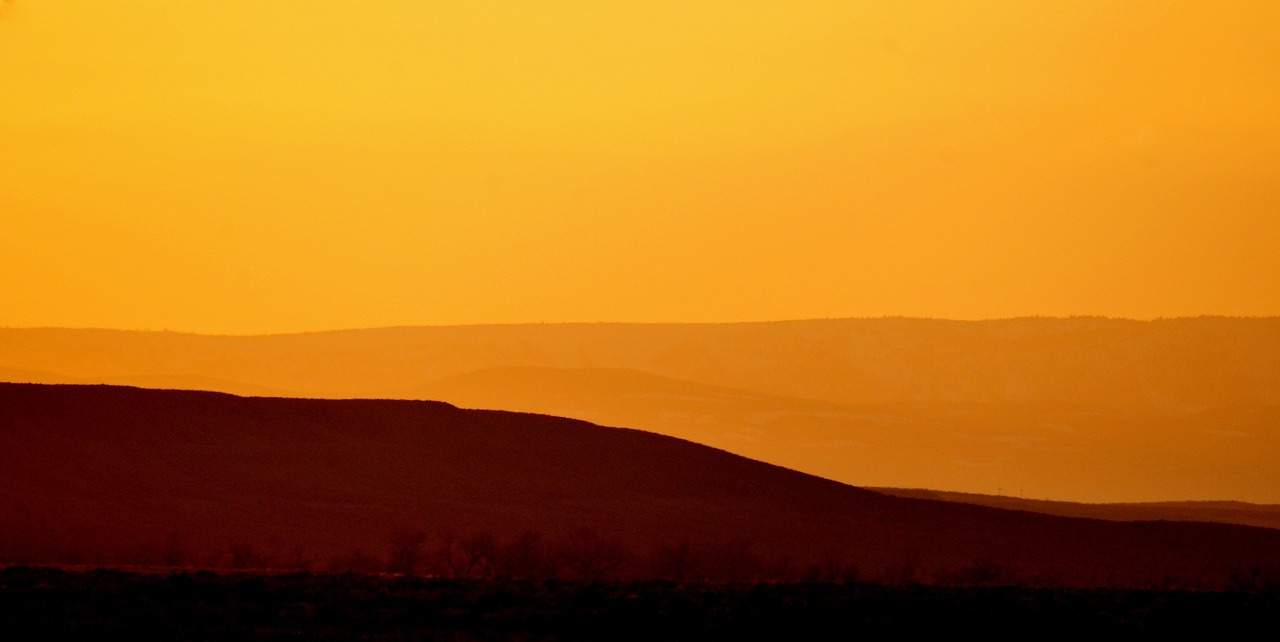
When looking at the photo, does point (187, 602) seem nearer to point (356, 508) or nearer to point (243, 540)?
point (243, 540)

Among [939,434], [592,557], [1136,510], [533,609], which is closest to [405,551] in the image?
[592,557]

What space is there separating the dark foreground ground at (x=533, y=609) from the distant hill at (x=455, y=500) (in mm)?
10361

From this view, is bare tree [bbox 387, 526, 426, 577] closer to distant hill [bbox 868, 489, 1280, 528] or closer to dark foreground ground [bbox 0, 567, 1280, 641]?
dark foreground ground [bbox 0, 567, 1280, 641]

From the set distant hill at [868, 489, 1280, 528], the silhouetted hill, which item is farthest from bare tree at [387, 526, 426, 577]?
the silhouetted hill

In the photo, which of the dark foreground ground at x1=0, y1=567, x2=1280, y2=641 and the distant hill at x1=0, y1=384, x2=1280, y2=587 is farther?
the distant hill at x1=0, y1=384, x2=1280, y2=587

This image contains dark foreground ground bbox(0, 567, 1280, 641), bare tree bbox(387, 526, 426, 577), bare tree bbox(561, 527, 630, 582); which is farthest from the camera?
bare tree bbox(387, 526, 426, 577)

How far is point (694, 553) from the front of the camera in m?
38.8

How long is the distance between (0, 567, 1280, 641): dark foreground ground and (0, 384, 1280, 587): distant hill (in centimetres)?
1036

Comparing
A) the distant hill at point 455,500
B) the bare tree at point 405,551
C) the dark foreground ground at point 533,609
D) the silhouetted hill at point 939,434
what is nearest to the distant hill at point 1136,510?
the distant hill at point 455,500

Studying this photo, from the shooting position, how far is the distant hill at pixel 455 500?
37.9 m

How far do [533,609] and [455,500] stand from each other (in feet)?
80.4

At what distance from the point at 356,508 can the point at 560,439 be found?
38.7 ft

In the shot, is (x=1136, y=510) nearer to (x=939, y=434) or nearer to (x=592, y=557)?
(x=592, y=557)

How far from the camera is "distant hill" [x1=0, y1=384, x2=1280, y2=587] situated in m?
37.9
